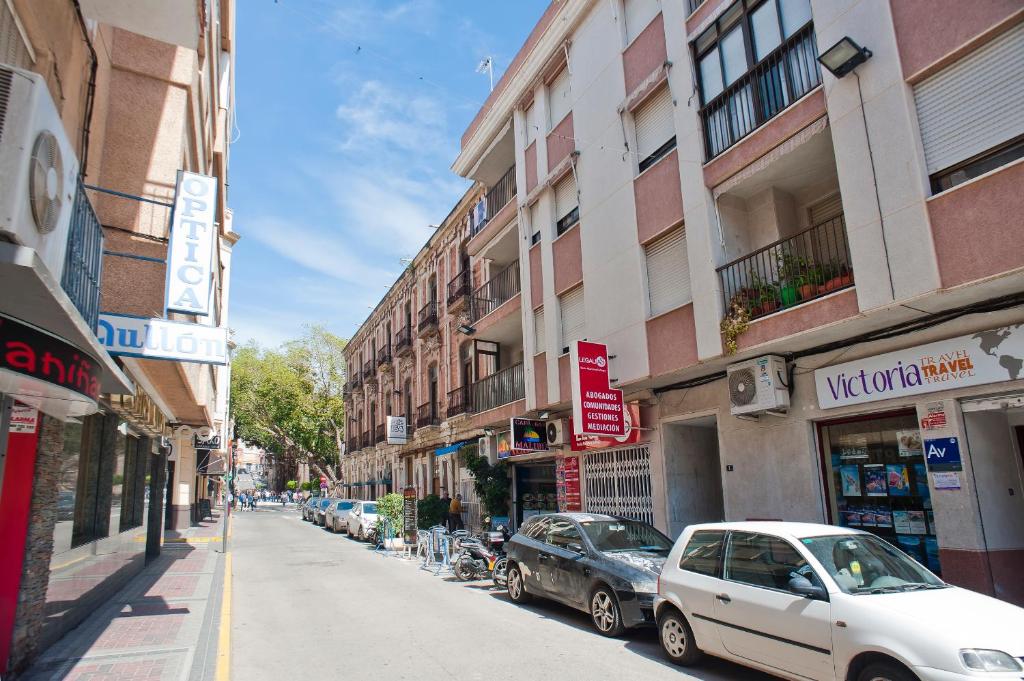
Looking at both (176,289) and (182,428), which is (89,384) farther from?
(182,428)

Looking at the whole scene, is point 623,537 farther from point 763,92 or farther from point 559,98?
point 559,98

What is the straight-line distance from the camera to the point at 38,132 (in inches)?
164

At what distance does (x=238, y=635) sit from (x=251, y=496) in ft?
177

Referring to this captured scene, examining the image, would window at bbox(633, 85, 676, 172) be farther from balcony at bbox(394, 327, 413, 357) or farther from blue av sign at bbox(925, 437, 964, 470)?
balcony at bbox(394, 327, 413, 357)

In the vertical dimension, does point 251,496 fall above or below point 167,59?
below

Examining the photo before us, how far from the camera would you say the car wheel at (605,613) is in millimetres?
8281

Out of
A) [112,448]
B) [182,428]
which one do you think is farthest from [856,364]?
[182,428]

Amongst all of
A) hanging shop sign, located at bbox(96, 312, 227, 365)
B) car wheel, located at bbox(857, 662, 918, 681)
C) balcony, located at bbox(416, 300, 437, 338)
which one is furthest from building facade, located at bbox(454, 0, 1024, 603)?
balcony, located at bbox(416, 300, 437, 338)

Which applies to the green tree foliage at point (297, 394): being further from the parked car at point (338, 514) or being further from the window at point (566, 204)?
the window at point (566, 204)

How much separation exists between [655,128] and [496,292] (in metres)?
8.65

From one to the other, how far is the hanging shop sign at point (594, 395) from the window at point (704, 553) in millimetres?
5295

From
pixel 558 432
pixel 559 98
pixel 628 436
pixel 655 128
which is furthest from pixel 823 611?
pixel 559 98

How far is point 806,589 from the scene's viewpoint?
5.52 meters

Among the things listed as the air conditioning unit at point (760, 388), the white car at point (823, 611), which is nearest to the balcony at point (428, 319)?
the air conditioning unit at point (760, 388)
